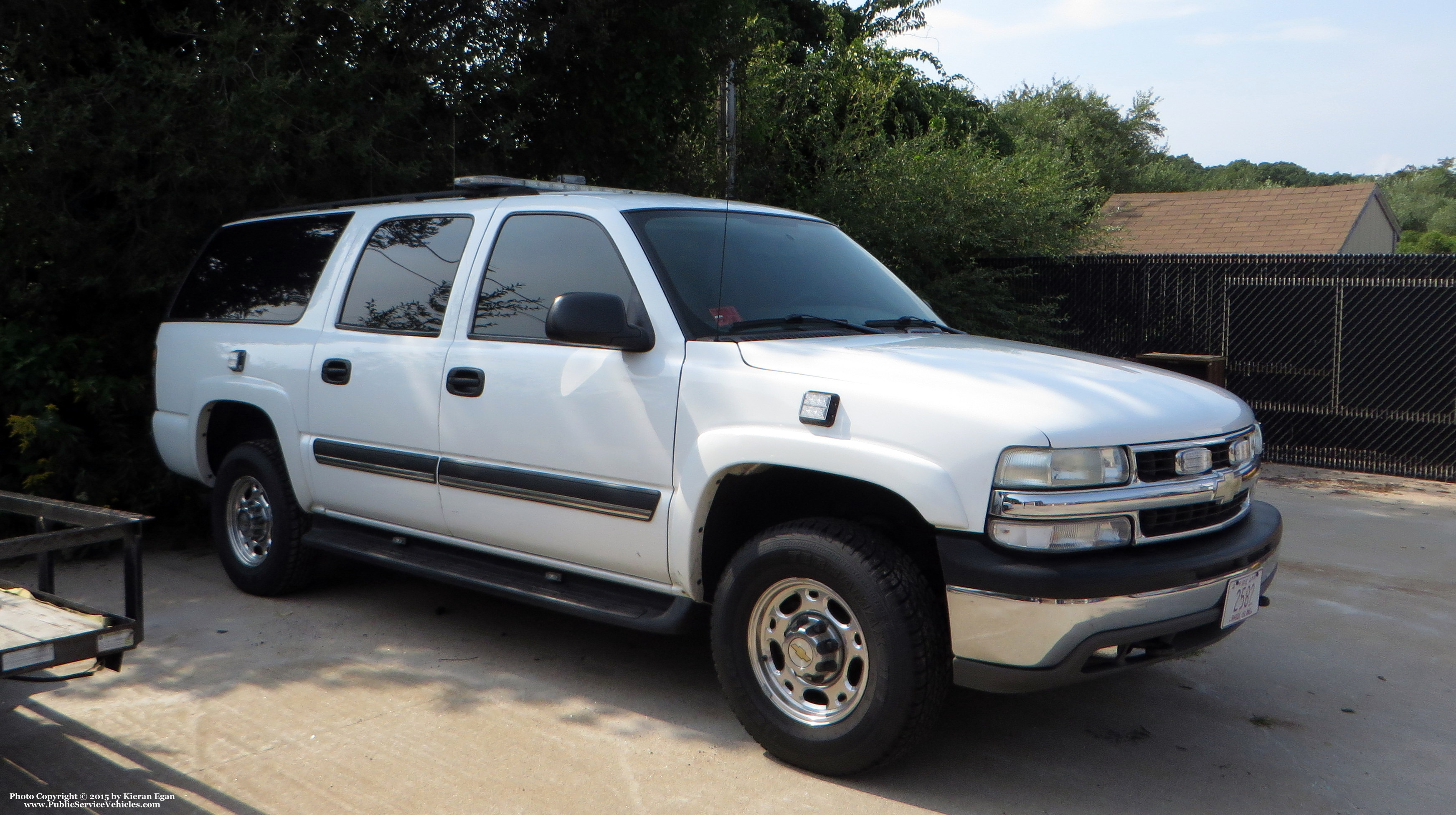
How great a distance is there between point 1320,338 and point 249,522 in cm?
955

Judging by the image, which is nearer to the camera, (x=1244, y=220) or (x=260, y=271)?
(x=260, y=271)

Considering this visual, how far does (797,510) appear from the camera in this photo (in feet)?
13.2

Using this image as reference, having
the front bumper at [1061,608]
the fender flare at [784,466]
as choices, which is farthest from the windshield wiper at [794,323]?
the front bumper at [1061,608]

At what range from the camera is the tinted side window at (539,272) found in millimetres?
4387

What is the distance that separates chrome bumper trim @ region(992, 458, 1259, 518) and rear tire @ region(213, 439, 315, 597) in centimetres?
369

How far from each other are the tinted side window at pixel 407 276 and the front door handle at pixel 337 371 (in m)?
0.18

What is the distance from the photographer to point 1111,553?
3334 mm

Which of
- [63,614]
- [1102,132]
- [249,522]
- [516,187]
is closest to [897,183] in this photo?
[516,187]

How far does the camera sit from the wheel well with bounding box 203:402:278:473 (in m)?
5.88

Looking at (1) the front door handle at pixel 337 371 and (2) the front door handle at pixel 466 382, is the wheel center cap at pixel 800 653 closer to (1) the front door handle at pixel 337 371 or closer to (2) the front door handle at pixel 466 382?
(2) the front door handle at pixel 466 382

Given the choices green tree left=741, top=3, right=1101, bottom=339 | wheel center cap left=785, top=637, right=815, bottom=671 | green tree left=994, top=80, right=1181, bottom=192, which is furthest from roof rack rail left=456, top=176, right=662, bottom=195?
green tree left=994, top=80, right=1181, bottom=192

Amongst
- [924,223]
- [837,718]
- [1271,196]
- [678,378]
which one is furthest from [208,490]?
[1271,196]

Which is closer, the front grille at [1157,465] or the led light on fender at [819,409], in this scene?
the front grille at [1157,465]

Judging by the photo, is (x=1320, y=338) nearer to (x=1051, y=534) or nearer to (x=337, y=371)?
(x=1051, y=534)
